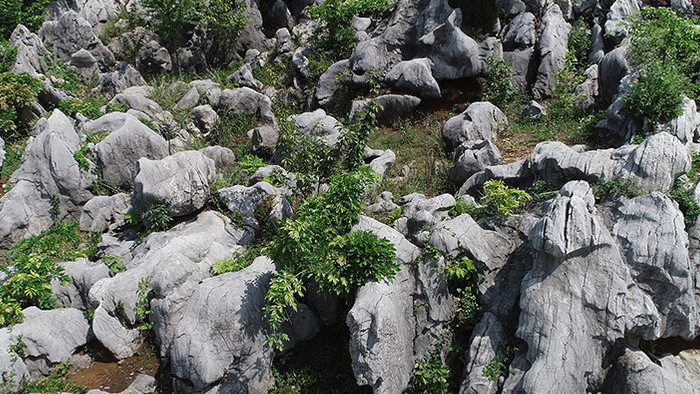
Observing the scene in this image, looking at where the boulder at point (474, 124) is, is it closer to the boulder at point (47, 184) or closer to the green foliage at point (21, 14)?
the boulder at point (47, 184)

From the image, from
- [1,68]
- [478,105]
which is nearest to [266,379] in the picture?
[478,105]

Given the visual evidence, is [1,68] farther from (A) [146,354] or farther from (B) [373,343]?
(B) [373,343]

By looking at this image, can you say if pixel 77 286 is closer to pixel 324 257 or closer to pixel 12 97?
pixel 324 257

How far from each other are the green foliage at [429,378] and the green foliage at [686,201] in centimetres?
→ 450

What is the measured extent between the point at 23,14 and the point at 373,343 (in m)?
19.4

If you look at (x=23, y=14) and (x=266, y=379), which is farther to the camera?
(x=23, y=14)

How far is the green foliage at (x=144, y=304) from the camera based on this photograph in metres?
8.50

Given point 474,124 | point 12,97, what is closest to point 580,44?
point 474,124

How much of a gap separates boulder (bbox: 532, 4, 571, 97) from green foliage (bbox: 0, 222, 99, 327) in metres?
12.8

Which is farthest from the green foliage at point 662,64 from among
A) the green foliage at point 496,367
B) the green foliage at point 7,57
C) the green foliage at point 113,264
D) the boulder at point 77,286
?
the green foliage at point 7,57

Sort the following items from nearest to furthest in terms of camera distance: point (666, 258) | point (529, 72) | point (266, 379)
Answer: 1. point (666, 258)
2. point (266, 379)
3. point (529, 72)

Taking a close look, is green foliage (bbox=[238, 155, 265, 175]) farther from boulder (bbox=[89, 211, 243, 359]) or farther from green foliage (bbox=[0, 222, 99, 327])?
green foliage (bbox=[0, 222, 99, 327])

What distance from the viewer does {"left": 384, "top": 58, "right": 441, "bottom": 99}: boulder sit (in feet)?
44.7

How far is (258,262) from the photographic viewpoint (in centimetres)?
861
